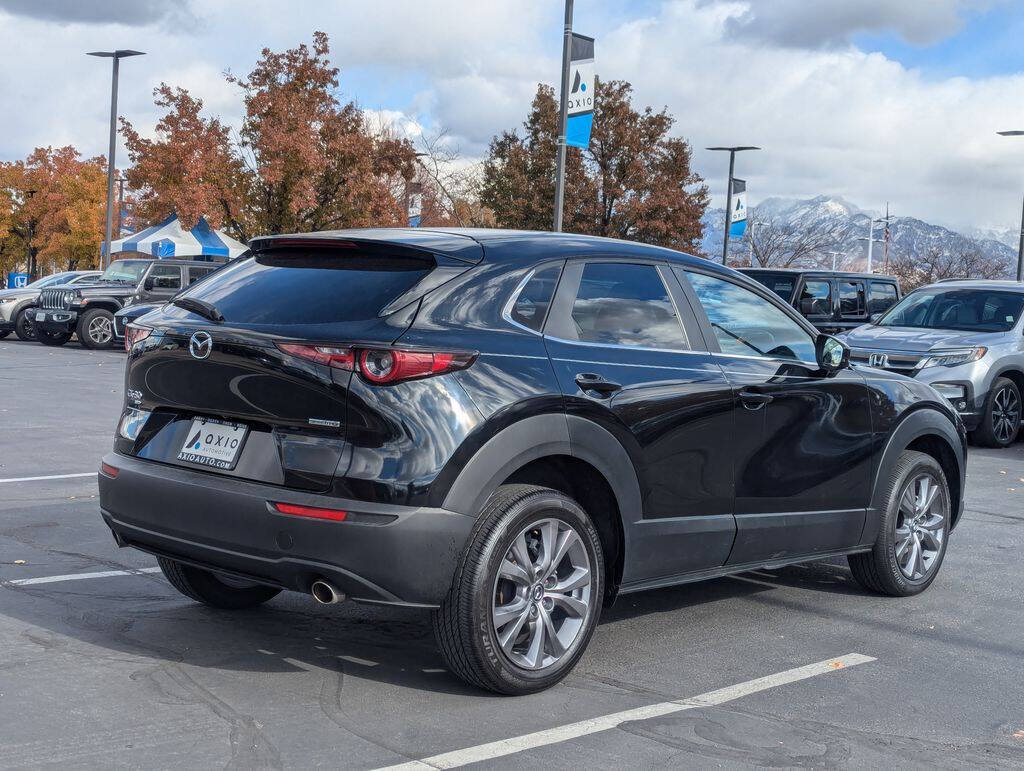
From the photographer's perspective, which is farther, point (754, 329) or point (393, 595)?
point (754, 329)

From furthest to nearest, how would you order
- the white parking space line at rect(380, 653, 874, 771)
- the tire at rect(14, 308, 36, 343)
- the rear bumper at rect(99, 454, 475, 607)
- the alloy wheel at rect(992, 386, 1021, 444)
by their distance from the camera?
the tire at rect(14, 308, 36, 343), the alloy wheel at rect(992, 386, 1021, 444), the rear bumper at rect(99, 454, 475, 607), the white parking space line at rect(380, 653, 874, 771)

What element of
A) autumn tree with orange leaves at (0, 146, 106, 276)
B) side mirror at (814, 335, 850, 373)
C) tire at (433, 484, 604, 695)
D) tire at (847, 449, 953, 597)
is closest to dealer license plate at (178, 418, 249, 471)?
tire at (433, 484, 604, 695)

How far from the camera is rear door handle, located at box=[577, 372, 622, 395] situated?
4.76 metres

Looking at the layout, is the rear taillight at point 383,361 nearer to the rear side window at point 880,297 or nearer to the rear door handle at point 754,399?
the rear door handle at point 754,399

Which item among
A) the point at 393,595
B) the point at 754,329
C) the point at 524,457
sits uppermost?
the point at 754,329

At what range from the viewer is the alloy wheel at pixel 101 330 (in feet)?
83.9

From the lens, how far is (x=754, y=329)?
577 cm

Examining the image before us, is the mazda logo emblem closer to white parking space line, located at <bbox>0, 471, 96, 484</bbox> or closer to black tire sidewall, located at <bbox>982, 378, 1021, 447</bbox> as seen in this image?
white parking space line, located at <bbox>0, 471, 96, 484</bbox>

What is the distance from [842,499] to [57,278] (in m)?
27.4

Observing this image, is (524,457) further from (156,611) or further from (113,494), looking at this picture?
(156,611)

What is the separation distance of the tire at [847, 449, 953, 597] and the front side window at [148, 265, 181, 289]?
20.7 m

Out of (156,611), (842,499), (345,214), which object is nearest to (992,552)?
(842,499)

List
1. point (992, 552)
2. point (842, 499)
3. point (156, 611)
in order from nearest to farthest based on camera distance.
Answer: point (156, 611)
point (842, 499)
point (992, 552)

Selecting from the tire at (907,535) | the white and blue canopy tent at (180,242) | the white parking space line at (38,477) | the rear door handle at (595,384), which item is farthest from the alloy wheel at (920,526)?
the white and blue canopy tent at (180,242)
